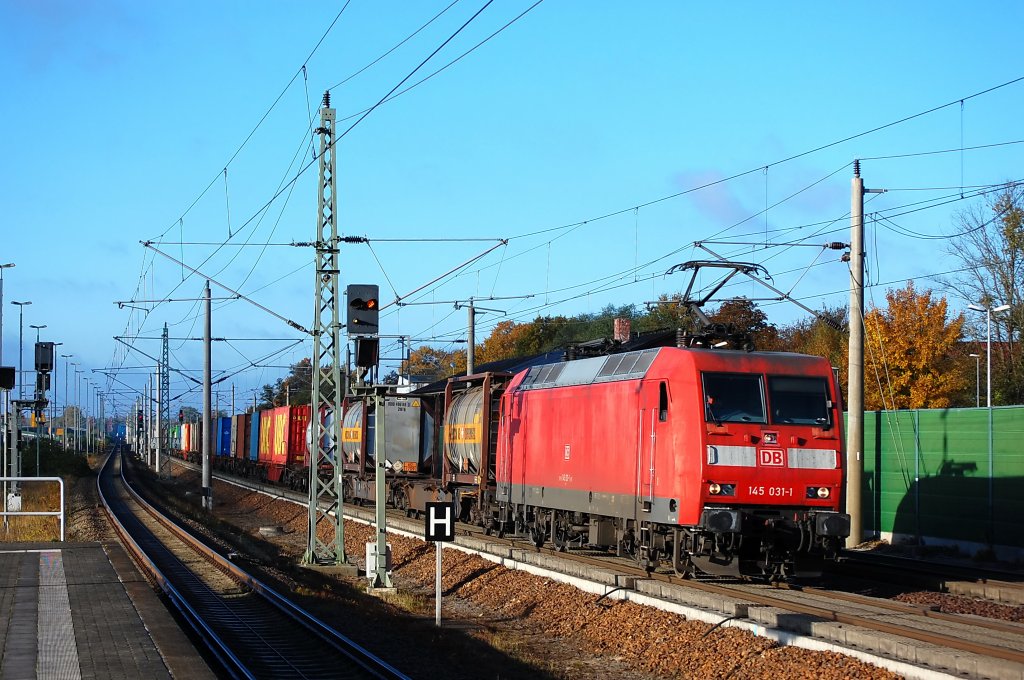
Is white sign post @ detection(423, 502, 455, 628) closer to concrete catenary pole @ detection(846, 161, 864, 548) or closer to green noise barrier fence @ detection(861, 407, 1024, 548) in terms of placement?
concrete catenary pole @ detection(846, 161, 864, 548)

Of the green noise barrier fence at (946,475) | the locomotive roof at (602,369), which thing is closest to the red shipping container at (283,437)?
the locomotive roof at (602,369)

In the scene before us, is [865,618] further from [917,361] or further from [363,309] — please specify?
[917,361]

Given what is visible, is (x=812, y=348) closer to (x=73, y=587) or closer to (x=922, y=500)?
(x=922, y=500)

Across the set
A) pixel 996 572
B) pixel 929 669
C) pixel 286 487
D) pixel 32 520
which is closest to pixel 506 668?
pixel 929 669

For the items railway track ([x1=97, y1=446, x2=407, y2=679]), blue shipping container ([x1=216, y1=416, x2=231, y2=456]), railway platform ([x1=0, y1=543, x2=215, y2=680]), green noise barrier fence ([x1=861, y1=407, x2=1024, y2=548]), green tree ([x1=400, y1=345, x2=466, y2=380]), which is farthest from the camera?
green tree ([x1=400, y1=345, x2=466, y2=380])

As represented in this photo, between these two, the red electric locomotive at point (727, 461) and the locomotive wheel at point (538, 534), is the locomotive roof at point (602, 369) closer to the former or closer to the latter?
the red electric locomotive at point (727, 461)

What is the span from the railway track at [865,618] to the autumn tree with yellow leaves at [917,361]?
1532 inches

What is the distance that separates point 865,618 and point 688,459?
3.53 meters

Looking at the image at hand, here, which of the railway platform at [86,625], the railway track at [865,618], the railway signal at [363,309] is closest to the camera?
the railway platform at [86,625]

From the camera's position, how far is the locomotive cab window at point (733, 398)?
1622 centimetres

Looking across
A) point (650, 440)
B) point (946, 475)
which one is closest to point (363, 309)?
point (650, 440)

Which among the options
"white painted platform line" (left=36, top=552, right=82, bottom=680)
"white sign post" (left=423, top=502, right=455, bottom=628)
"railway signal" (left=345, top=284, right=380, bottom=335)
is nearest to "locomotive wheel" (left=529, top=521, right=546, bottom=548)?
"railway signal" (left=345, top=284, right=380, bottom=335)

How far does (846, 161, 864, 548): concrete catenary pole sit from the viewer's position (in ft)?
77.8

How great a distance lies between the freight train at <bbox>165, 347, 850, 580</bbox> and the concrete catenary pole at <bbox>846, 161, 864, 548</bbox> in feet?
20.2
